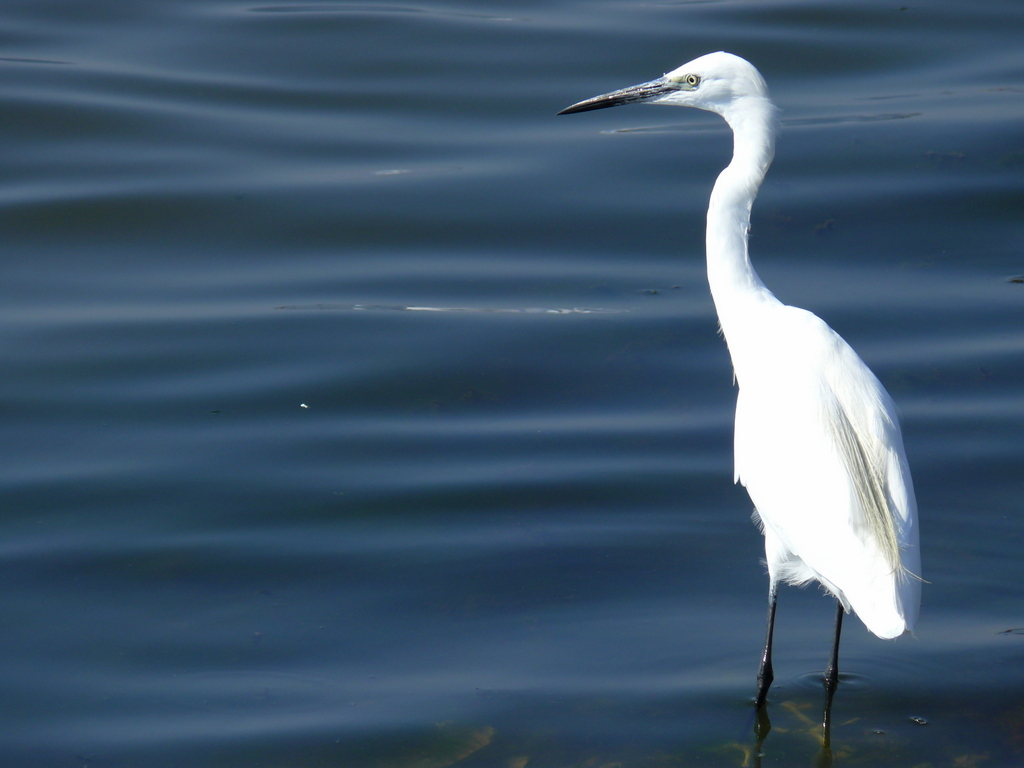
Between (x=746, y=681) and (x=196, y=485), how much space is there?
2.04 m

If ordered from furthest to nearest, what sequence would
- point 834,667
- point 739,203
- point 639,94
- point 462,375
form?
1. point 462,375
2. point 639,94
3. point 739,203
4. point 834,667

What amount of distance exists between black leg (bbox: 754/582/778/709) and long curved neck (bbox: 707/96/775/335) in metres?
0.80

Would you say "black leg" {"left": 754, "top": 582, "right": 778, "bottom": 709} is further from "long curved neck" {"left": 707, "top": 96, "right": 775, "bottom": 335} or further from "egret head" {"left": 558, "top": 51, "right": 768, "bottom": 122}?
"egret head" {"left": 558, "top": 51, "right": 768, "bottom": 122}

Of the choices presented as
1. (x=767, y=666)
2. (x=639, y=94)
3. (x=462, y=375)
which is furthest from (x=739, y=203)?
(x=462, y=375)

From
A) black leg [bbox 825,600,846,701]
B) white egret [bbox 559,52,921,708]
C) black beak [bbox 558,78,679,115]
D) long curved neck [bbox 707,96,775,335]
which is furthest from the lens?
black beak [bbox 558,78,679,115]

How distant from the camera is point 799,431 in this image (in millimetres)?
3174

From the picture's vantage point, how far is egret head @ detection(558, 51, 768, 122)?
3342 mm

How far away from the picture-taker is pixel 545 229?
6.09 meters

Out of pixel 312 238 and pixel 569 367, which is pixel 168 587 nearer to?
pixel 569 367

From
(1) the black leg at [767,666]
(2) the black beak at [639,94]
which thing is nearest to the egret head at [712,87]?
(2) the black beak at [639,94]

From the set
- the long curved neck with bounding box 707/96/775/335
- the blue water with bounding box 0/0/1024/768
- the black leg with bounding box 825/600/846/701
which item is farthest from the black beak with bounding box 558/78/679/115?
the black leg with bounding box 825/600/846/701

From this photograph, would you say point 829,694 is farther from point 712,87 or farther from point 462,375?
point 462,375

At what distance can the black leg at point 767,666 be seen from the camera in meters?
3.19

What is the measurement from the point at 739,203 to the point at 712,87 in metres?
0.35
